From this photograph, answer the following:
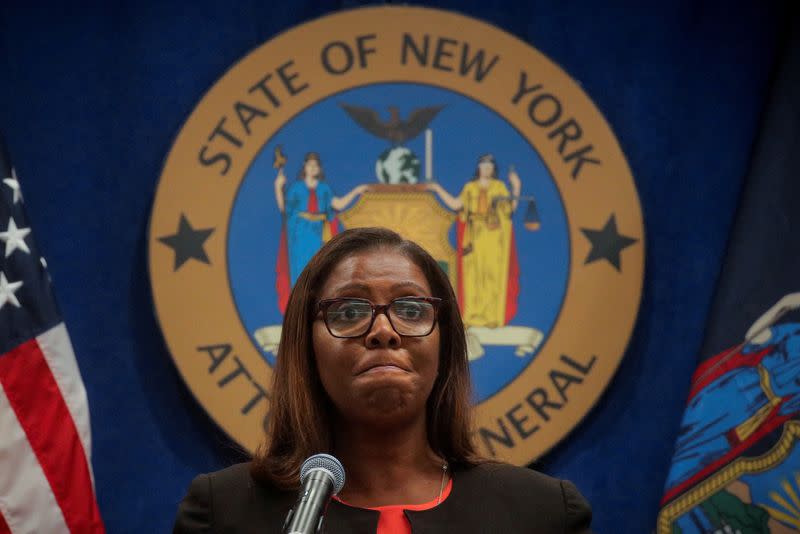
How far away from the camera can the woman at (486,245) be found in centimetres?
299

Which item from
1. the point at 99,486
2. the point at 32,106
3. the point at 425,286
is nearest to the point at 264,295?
the point at 99,486

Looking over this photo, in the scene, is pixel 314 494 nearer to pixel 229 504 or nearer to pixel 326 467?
pixel 326 467

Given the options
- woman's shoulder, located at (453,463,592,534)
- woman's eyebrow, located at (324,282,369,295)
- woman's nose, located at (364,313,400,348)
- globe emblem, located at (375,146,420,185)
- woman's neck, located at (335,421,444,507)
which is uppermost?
globe emblem, located at (375,146,420,185)

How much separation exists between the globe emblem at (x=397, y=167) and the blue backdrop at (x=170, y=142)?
46 centimetres

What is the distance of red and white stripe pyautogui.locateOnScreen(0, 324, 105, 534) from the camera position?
259 cm

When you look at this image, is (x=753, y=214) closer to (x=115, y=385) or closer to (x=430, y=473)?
(x=430, y=473)

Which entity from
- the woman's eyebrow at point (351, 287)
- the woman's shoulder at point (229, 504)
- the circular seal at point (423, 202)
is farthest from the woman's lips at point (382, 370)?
the circular seal at point (423, 202)

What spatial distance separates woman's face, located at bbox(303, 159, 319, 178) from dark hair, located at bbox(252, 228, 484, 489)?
1245mm

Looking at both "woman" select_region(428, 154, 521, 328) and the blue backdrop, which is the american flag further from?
"woman" select_region(428, 154, 521, 328)

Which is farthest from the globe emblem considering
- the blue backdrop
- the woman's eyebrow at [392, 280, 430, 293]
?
the woman's eyebrow at [392, 280, 430, 293]

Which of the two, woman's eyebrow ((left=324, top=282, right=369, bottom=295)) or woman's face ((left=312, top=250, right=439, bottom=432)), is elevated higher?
woman's eyebrow ((left=324, top=282, right=369, bottom=295))

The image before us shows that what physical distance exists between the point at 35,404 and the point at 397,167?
45.7 inches

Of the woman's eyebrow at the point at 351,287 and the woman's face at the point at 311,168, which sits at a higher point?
the woman's face at the point at 311,168

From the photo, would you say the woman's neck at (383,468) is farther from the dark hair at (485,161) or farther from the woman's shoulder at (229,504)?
the dark hair at (485,161)
